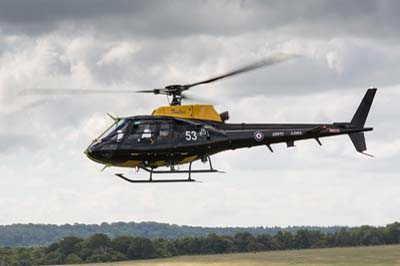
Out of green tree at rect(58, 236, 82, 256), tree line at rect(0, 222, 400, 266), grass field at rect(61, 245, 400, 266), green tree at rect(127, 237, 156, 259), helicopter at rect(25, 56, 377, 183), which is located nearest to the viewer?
helicopter at rect(25, 56, 377, 183)

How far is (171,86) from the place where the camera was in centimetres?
4588

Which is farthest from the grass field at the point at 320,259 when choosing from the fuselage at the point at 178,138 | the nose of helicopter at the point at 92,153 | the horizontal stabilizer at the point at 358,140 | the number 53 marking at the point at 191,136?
the nose of helicopter at the point at 92,153

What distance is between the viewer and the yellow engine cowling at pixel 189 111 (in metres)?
45.4

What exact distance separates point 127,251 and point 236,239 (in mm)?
22724

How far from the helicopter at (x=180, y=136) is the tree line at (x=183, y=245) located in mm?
134601

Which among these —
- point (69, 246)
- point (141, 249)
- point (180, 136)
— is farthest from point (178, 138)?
point (69, 246)

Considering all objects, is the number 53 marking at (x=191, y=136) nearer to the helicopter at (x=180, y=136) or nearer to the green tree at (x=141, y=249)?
the helicopter at (x=180, y=136)

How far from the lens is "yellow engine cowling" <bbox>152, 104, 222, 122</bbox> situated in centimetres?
4541

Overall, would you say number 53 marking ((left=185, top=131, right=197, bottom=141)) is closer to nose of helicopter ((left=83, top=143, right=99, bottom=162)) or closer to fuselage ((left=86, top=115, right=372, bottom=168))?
fuselage ((left=86, top=115, right=372, bottom=168))

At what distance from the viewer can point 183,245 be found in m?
187

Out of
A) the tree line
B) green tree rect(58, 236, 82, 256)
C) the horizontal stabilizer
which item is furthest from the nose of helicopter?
green tree rect(58, 236, 82, 256)

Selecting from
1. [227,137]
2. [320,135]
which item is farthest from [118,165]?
[320,135]

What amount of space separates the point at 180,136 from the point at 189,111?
167 cm

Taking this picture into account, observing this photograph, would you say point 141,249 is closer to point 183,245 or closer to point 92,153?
point 183,245
